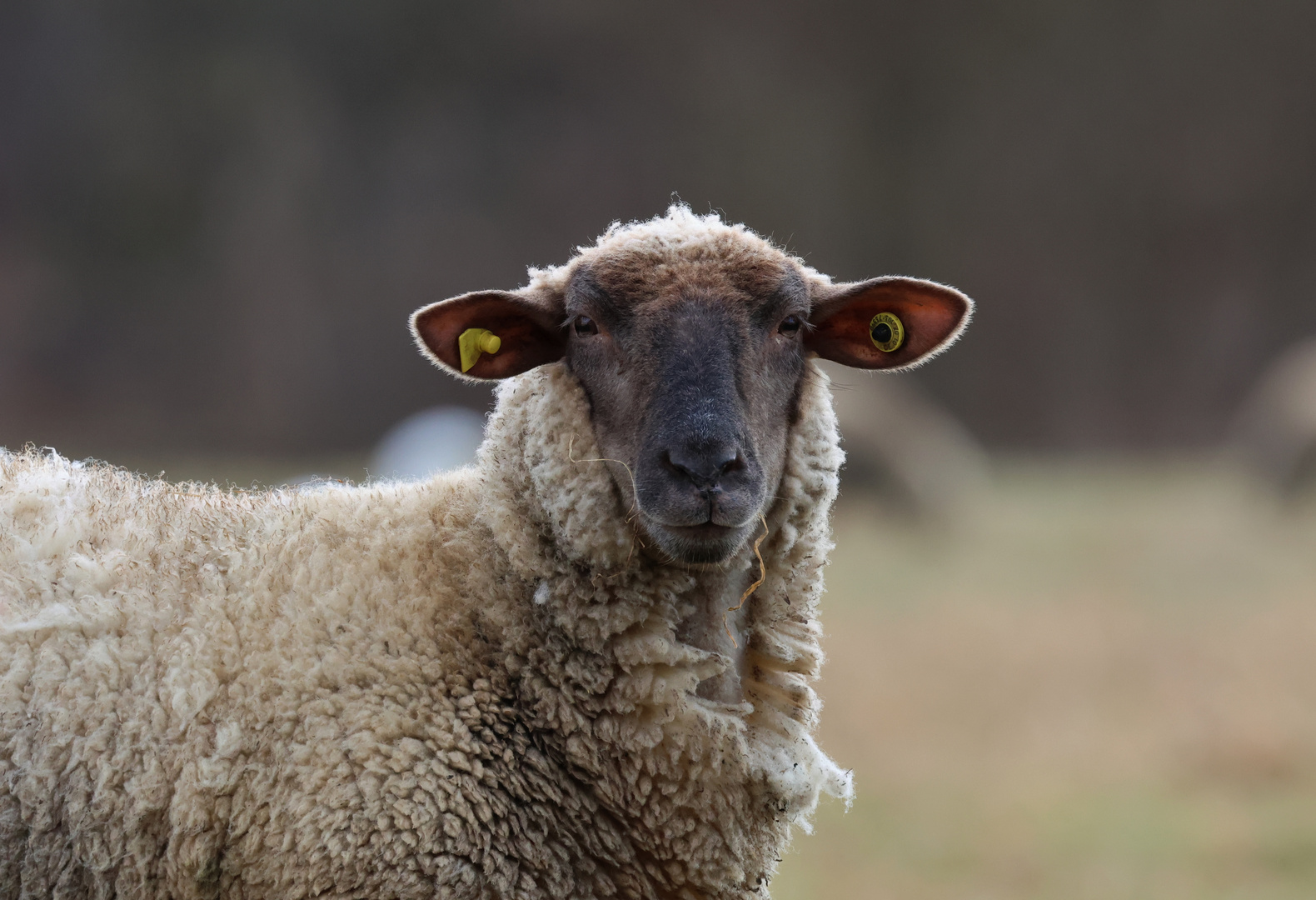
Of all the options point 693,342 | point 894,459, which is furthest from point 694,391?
point 894,459

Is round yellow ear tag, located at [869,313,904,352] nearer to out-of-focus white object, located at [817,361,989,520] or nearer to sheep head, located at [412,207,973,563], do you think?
sheep head, located at [412,207,973,563]

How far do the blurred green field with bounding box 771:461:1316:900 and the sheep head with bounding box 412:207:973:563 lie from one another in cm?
256

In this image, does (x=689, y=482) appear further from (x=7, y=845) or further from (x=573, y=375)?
(x=7, y=845)

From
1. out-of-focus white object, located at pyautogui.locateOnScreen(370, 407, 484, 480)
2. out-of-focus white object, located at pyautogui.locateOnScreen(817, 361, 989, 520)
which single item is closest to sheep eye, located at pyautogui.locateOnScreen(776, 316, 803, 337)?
out-of-focus white object, located at pyautogui.locateOnScreen(370, 407, 484, 480)

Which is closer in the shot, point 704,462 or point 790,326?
point 704,462

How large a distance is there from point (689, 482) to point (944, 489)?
1061 centimetres

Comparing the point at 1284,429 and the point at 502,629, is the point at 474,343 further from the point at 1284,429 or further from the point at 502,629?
the point at 1284,429

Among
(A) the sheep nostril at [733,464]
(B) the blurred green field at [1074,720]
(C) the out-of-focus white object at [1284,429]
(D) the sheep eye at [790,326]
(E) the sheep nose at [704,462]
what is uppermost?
(C) the out-of-focus white object at [1284,429]

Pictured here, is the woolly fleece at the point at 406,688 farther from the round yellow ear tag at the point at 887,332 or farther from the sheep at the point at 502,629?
Result: the round yellow ear tag at the point at 887,332

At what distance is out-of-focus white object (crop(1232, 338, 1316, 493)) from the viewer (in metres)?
12.7

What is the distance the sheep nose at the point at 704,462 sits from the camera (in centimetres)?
236

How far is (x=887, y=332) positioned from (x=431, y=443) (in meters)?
9.54

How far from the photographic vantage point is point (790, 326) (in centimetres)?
273

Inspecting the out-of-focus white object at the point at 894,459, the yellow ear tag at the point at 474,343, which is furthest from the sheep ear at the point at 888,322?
the out-of-focus white object at the point at 894,459
